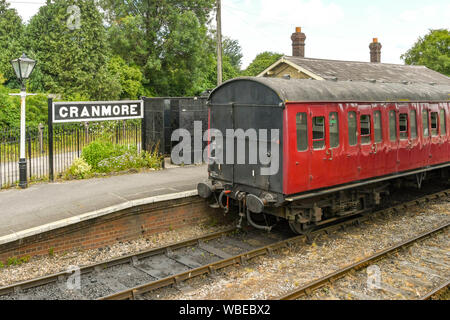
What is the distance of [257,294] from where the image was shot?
652 centimetres

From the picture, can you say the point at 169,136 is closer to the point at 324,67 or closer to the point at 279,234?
the point at 279,234

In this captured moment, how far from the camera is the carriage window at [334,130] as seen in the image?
861 cm

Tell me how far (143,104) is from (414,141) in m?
8.01

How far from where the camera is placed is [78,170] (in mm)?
11742

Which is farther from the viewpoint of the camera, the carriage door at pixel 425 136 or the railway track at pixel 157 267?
the carriage door at pixel 425 136

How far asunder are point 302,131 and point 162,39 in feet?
84.8

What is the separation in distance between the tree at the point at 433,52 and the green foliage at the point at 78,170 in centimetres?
3997

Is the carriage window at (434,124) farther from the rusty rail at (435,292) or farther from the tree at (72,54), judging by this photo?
the tree at (72,54)

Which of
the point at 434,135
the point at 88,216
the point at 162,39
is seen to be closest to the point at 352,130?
the point at 434,135

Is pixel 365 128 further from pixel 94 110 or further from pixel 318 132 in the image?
pixel 94 110

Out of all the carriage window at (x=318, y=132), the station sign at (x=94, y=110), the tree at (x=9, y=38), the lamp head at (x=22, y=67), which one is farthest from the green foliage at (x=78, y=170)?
the tree at (x=9, y=38)

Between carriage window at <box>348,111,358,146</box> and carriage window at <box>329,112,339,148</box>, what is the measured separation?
417mm

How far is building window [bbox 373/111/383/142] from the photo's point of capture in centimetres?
966

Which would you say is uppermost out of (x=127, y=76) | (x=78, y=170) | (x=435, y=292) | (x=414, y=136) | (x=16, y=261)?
(x=127, y=76)
